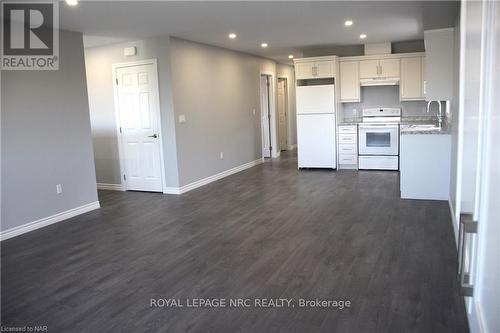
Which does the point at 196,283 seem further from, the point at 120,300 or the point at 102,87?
the point at 102,87

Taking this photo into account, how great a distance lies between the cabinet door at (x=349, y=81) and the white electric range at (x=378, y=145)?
616 millimetres

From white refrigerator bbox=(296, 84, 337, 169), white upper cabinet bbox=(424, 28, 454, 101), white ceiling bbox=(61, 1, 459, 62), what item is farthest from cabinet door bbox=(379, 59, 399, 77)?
white upper cabinet bbox=(424, 28, 454, 101)

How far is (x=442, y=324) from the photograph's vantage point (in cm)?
248

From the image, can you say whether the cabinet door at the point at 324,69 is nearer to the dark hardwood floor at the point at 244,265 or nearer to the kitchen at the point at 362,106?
the kitchen at the point at 362,106

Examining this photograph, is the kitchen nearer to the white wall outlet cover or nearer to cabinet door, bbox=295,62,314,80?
cabinet door, bbox=295,62,314,80

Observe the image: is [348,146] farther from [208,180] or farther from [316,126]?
[208,180]

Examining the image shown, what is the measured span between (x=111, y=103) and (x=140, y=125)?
0.74 m

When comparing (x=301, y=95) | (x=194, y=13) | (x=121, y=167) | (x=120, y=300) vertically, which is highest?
(x=194, y=13)

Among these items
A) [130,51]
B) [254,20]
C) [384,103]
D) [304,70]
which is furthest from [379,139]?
[130,51]

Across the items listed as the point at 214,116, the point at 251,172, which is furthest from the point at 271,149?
the point at 214,116

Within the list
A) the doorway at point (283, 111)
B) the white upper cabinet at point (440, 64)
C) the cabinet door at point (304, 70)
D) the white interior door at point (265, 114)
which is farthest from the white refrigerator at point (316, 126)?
the doorway at point (283, 111)

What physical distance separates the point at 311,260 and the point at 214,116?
4.57 metres

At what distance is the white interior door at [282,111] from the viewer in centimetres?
1115

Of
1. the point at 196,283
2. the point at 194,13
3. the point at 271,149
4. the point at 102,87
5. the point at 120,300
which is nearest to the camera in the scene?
the point at 120,300
